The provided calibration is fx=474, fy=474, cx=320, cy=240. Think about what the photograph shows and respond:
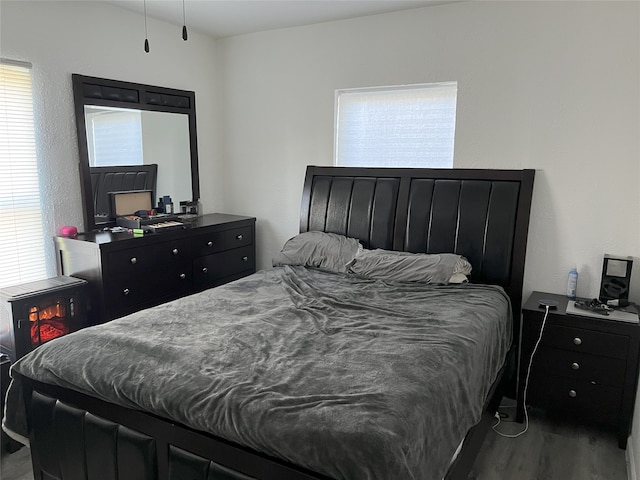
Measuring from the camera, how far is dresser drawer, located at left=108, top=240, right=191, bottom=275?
3.05 m

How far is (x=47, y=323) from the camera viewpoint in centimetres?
283

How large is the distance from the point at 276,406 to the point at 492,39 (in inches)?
Answer: 107

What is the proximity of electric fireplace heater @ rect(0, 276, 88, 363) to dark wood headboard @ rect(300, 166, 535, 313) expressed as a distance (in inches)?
66.3

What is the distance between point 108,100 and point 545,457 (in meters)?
3.57

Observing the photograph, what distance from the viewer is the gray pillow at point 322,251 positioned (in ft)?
10.7

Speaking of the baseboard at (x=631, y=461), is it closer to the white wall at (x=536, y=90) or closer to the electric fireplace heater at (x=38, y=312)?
the white wall at (x=536, y=90)

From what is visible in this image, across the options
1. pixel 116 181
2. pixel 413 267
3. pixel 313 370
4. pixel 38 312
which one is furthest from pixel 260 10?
pixel 313 370

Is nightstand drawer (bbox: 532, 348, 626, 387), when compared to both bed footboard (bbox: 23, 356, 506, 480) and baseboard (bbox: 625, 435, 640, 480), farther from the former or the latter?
bed footboard (bbox: 23, 356, 506, 480)

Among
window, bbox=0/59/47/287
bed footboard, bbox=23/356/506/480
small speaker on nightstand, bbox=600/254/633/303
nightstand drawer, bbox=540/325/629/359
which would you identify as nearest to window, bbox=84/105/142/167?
window, bbox=0/59/47/287

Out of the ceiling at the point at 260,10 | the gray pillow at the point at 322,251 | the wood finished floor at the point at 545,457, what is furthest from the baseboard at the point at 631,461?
the ceiling at the point at 260,10

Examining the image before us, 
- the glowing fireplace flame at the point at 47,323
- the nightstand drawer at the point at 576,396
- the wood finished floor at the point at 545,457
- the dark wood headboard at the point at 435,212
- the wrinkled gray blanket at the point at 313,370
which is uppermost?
the dark wood headboard at the point at 435,212

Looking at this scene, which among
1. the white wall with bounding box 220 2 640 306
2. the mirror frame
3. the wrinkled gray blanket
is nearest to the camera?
the wrinkled gray blanket

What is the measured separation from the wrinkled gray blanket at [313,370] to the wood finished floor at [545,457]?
482mm

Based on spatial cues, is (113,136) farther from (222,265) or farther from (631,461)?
(631,461)
